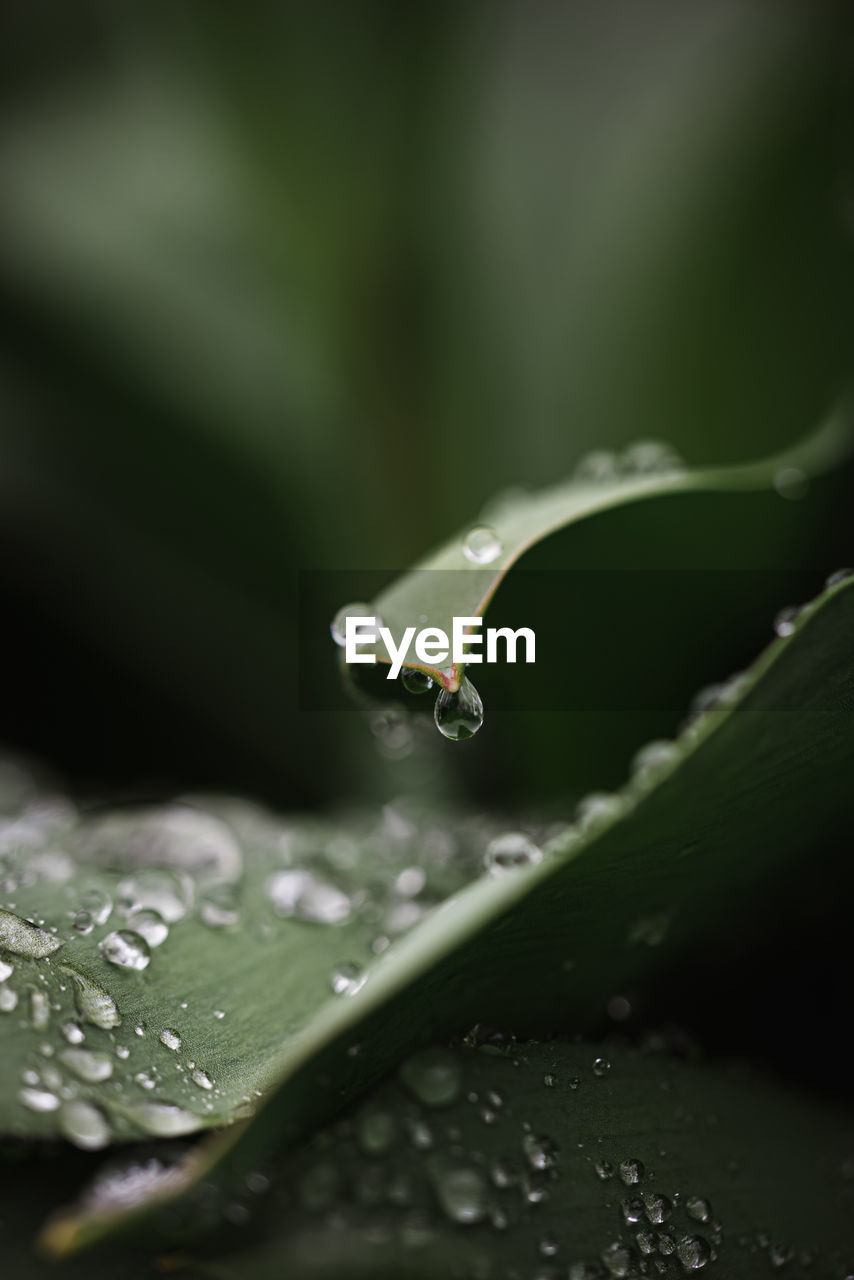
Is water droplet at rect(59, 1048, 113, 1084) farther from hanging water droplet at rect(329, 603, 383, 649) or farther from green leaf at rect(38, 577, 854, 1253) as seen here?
hanging water droplet at rect(329, 603, 383, 649)

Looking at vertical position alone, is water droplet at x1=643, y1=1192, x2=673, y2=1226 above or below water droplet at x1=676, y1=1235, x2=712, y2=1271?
above

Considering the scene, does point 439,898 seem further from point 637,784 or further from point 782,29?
point 782,29

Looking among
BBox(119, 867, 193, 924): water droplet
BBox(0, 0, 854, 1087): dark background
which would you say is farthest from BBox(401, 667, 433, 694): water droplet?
BBox(0, 0, 854, 1087): dark background

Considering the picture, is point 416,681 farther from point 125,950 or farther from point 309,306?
point 309,306

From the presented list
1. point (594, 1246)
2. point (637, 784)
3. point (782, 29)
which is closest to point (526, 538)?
point (637, 784)

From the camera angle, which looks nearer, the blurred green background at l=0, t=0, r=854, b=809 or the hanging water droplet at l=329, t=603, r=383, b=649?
the hanging water droplet at l=329, t=603, r=383, b=649

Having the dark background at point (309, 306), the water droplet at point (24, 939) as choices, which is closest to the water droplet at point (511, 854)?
the water droplet at point (24, 939)

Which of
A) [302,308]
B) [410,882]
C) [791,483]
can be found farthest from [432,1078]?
[302,308]

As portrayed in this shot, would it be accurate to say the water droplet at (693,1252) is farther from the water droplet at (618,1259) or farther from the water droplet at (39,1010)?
the water droplet at (39,1010)

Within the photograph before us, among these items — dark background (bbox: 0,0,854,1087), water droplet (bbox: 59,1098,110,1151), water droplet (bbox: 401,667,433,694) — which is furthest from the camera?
dark background (bbox: 0,0,854,1087)
